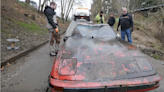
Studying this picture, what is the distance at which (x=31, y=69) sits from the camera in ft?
11.0

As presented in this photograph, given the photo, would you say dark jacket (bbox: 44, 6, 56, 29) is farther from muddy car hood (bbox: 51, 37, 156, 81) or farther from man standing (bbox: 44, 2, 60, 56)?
muddy car hood (bbox: 51, 37, 156, 81)

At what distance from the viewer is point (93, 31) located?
357 centimetres

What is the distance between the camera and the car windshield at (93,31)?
3408 mm

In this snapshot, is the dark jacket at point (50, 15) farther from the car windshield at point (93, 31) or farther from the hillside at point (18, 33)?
the hillside at point (18, 33)

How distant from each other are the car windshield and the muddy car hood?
1072 mm

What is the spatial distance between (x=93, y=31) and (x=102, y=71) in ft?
6.24

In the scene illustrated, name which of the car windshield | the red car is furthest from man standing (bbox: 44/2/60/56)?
the red car

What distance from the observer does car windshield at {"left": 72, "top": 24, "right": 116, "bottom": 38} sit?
3408 millimetres

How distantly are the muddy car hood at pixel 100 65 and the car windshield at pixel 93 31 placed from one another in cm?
107

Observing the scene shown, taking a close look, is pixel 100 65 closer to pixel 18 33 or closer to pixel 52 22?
pixel 52 22

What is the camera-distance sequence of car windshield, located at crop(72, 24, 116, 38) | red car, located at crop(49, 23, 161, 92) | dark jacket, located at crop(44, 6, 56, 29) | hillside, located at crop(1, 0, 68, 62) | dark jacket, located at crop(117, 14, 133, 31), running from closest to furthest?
red car, located at crop(49, 23, 161, 92) → car windshield, located at crop(72, 24, 116, 38) → dark jacket, located at crop(44, 6, 56, 29) → hillside, located at crop(1, 0, 68, 62) → dark jacket, located at crop(117, 14, 133, 31)

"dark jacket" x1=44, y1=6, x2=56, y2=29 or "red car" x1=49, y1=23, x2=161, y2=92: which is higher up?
"dark jacket" x1=44, y1=6, x2=56, y2=29

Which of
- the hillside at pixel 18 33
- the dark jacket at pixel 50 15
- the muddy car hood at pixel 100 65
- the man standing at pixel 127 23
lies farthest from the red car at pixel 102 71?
the man standing at pixel 127 23

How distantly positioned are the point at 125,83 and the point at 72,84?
74 centimetres
